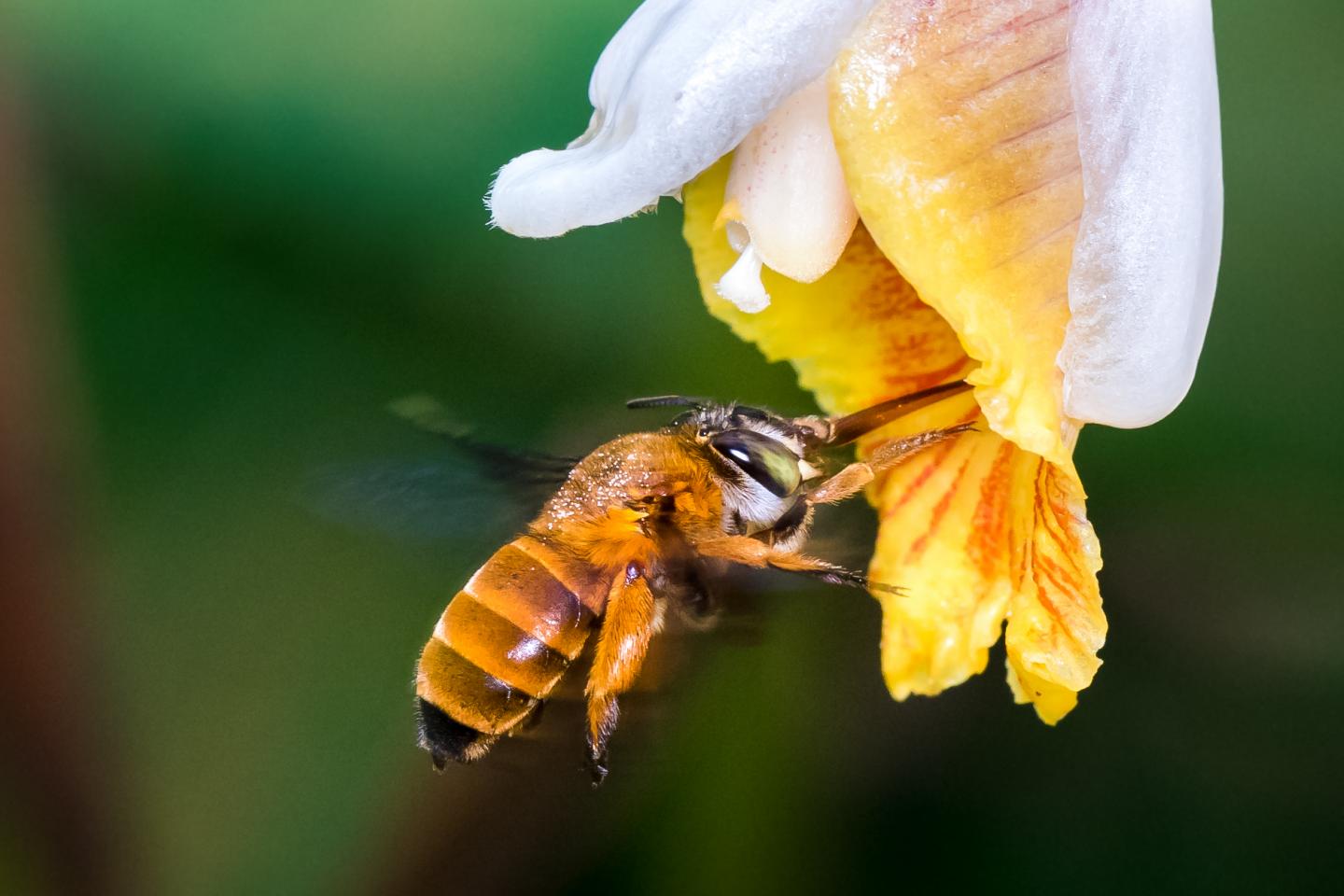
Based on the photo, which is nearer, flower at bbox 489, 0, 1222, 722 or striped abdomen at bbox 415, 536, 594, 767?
flower at bbox 489, 0, 1222, 722

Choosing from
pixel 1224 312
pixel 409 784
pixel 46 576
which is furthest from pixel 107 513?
pixel 1224 312

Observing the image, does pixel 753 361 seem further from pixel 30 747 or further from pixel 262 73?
pixel 30 747

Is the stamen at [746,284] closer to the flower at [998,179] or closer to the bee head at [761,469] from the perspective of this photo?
the flower at [998,179]

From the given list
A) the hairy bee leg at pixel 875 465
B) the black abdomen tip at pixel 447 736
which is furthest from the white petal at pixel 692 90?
the black abdomen tip at pixel 447 736

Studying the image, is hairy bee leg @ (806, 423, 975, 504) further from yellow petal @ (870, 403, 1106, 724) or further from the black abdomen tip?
the black abdomen tip

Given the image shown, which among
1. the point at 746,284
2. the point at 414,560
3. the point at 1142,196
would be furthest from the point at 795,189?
the point at 414,560

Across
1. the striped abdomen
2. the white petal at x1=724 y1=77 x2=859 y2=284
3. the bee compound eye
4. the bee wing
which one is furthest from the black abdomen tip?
the white petal at x1=724 y1=77 x2=859 y2=284
